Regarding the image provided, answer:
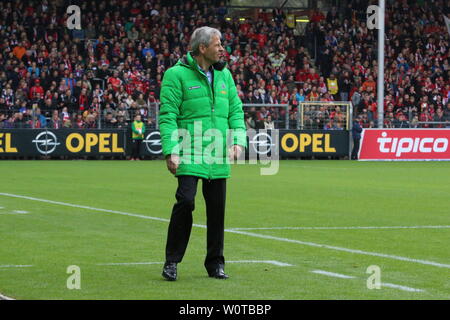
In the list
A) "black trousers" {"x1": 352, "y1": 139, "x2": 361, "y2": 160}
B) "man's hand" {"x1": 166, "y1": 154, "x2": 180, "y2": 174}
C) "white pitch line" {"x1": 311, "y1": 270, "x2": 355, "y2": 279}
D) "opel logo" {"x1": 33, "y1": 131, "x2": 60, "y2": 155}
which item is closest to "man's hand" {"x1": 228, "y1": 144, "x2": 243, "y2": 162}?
"man's hand" {"x1": 166, "y1": 154, "x2": 180, "y2": 174}

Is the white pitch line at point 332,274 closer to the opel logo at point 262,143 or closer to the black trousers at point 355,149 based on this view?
the opel logo at point 262,143

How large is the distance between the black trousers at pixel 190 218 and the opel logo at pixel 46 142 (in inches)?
1082

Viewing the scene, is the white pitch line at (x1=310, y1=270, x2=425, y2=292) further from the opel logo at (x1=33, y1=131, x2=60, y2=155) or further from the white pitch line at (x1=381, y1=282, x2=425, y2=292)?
the opel logo at (x1=33, y1=131, x2=60, y2=155)

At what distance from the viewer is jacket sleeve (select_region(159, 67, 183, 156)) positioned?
8.80m

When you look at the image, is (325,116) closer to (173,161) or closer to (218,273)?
(218,273)

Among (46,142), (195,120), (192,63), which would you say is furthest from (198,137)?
(46,142)

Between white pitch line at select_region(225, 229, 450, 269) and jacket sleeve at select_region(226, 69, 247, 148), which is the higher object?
jacket sleeve at select_region(226, 69, 247, 148)

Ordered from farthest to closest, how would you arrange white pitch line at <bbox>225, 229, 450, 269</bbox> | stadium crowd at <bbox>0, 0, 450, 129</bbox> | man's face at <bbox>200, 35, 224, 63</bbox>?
1. stadium crowd at <bbox>0, 0, 450, 129</bbox>
2. white pitch line at <bbox>225, 229, 450, 269</bbox>
3. man's face at <bbox>200, 35, 224, 63</bbox>

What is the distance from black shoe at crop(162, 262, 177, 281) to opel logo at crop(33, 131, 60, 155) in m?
27.7

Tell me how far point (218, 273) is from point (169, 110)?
4.81 feet
